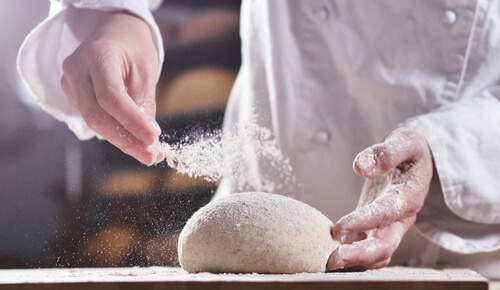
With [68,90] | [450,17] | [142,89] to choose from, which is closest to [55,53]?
[68,90]

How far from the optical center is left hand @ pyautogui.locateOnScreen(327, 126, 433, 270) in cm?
83

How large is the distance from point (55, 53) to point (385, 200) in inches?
25.0

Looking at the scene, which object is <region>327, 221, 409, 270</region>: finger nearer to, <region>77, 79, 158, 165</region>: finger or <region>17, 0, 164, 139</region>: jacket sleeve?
<region>77, 79, 158, 165</region>: finger

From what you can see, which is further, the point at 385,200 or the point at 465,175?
the point at 465,175

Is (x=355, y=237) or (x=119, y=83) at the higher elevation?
(x=119, y=83)

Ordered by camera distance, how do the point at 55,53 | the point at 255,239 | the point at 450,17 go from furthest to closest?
1. the point at 450,17
2. the point at 55,53
3. the point at 255,239

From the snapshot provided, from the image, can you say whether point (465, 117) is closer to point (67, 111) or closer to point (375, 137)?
point (375, 137)

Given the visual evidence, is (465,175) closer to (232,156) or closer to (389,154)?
(389,154)

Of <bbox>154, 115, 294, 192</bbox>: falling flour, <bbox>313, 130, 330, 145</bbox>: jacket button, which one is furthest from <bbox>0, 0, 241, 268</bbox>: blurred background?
<bbox>313, 130, 330, 145</bbox>: jacket button

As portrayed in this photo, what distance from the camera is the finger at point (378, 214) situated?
2.73 ft

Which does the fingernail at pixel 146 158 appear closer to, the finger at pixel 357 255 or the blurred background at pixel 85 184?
the blurred background at pixel 85 184

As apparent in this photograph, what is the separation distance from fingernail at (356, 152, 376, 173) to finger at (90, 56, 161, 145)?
301 mm

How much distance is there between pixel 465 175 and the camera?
107cm
